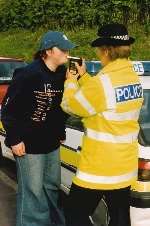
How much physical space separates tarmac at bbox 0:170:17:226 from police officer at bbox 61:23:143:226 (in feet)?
6.10

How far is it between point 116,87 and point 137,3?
1565 cm

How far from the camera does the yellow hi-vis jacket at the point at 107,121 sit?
3.43m

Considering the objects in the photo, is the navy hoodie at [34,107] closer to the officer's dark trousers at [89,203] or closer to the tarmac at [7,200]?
the officer's dark trousers at [89,203]

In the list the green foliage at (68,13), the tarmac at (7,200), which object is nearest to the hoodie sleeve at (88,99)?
the tarmac at (7,200)

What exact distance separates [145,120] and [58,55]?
1.01 m

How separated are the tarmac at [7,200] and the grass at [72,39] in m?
9.81

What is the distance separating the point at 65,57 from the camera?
414 cm

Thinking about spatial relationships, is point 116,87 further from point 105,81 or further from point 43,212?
point 43,212

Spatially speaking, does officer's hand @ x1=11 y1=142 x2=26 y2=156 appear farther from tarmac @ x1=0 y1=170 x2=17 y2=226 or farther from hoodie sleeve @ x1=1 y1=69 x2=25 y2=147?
tarmac @ x1=0 y1=170 x2=17 y2=226

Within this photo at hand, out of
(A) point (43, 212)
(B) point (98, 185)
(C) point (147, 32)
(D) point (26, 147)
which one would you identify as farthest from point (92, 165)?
(C) point (147, 32)

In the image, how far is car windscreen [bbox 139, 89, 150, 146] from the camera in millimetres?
4402

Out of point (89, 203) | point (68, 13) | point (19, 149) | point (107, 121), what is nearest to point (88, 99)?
point (107, 121)

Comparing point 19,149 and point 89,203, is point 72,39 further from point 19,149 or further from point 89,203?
point 89,203

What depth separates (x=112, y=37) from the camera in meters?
3.55
